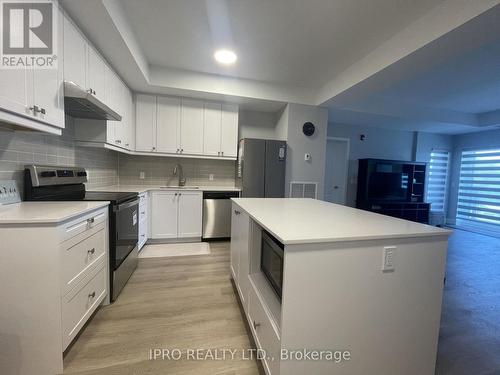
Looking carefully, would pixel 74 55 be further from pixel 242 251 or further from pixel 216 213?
pixel 216 213

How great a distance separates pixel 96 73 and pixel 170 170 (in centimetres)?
190

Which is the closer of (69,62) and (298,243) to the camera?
(298,243)

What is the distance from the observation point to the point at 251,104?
3746 mm

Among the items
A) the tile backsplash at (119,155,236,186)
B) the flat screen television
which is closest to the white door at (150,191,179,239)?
the tile backsplash at (119,155,236,186)

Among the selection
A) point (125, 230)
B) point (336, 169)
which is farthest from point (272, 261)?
point (336, 169)

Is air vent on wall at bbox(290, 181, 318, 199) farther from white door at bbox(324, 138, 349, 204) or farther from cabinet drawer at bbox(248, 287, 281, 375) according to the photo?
cabinet drawer at bbox(248, 287, 281, 375)

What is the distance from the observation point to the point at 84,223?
57.4 inches

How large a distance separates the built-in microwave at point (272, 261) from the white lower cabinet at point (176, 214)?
2097 millimetres

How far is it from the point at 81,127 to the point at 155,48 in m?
1.23

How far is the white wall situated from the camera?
3.68 m

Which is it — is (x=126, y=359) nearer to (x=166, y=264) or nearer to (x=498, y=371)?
(x=166, y=264)

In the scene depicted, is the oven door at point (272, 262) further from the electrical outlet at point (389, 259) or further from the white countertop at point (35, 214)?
the white countertop at point (35, 214)

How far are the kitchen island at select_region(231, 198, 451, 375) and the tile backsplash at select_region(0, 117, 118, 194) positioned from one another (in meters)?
1.83

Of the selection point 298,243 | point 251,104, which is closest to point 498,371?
point 298,243
